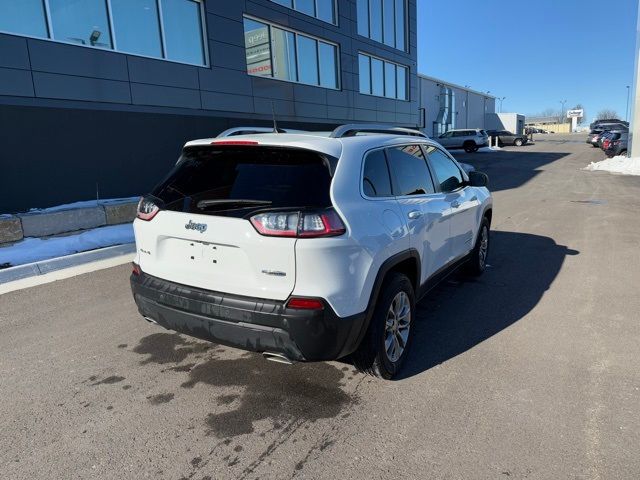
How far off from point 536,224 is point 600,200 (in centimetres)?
→ 442

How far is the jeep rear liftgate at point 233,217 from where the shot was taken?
275 cm

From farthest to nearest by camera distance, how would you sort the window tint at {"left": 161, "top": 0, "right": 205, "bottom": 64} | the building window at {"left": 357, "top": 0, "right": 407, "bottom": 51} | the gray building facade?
the building window at {"left": 357, "top": 0, "right": 407, "bottom": 51} → the window tint at {"left": 161, "top": 0, "right": 205, "bottom": 64} → the gray building facade

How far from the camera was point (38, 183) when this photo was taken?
9789 mm

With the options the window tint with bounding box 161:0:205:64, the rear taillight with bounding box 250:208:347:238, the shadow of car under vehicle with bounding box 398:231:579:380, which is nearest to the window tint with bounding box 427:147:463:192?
the shadow of car under vehicle with bounding box 398:231:579:380

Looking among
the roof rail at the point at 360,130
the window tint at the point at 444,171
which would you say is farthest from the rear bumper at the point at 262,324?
the window tint at the point at 444,171

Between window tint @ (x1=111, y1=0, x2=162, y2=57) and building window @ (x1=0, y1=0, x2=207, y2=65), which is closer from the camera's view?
building window @ (x1=0, y1=0, x2=207, y2=65)

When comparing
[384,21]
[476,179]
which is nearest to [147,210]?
[476,179]

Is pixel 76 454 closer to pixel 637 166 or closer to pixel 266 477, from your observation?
pixel 266 477

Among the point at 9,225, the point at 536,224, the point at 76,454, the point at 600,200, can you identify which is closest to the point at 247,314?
the point at 76,454

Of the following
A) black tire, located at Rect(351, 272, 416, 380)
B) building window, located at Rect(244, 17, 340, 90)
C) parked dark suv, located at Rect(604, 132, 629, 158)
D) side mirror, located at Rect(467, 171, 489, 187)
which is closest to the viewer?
black tire, located at Rect(351, 272, 416, 380)

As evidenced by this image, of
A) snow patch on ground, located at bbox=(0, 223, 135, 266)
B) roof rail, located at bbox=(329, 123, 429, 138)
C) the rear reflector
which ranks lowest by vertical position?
snow patch on ground, located at bbox=(0, 223, 135, 266)

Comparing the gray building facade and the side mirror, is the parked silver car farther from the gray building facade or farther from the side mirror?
the side mirror

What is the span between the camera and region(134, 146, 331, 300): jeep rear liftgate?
275 cm

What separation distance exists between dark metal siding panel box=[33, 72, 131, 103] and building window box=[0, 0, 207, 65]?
2.80ft
